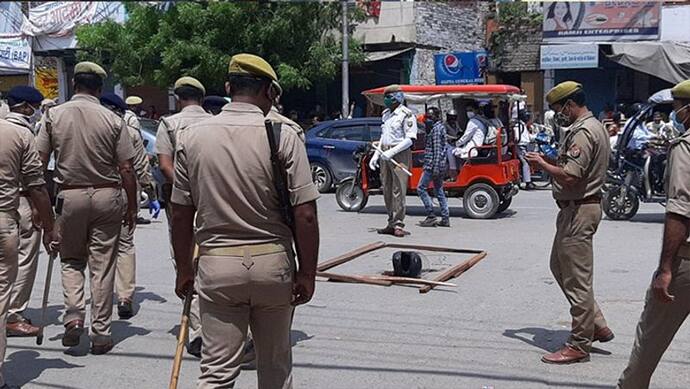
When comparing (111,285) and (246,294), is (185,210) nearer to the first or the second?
(246,294)

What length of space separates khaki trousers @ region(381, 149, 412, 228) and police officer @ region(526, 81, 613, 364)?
568 cm

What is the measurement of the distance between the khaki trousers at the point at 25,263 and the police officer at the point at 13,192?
1.04 meters

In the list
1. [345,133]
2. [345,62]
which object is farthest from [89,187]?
[345,62]

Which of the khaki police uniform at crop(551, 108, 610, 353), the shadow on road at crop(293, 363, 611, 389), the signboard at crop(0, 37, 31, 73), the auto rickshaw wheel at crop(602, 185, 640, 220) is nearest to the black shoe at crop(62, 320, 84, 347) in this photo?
the shadow on road at crop(293, 363, 611, 389)

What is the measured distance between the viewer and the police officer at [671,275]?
13.9 feet

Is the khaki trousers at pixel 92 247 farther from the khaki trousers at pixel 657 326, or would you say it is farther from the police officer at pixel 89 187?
the khaki trousers at pixel 657 326

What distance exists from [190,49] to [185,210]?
16701 millimetres

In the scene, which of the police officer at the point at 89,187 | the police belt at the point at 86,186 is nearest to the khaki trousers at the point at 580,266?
the police officer at the point at 89,187

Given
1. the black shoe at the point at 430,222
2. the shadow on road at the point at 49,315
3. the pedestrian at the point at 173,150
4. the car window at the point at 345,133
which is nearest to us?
the pedestrian at the point at 173,150

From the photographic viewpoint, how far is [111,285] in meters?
6.26

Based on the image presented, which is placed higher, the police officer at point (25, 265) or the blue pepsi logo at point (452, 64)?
the blue pepsi logo at point (452, 64)

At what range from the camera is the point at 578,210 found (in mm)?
5805

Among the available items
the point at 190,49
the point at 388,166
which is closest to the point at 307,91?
the point at 190,49

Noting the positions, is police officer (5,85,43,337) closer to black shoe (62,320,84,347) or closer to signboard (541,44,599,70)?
black shoe (62,320,84,347)
